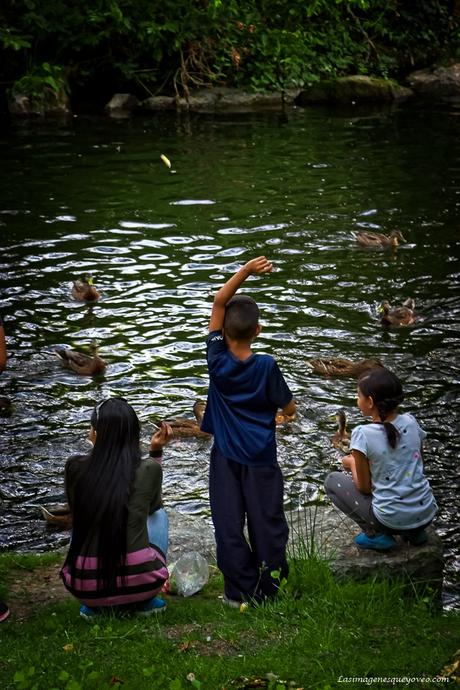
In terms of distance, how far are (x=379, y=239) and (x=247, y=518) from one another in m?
9.53

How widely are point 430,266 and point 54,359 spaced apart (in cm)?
564

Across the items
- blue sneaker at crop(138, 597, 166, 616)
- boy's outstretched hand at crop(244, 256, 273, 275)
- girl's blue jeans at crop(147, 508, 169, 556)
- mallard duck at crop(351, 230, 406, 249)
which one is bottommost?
blue sneaker at crop(138, 597, 166, 616)

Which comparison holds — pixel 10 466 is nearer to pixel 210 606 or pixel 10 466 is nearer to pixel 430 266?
pixel 210 606

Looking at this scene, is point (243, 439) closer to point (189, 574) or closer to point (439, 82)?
point (189, 574)

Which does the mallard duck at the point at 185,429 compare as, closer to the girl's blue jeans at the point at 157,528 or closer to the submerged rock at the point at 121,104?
the girl's blue jeans at the point at 157,528

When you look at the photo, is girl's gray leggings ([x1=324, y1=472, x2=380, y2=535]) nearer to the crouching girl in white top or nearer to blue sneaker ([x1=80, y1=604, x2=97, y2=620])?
the crouching girl in white top

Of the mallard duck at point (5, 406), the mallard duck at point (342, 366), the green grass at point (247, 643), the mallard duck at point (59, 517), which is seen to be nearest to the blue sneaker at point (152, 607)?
the green grass at point (247, 643)

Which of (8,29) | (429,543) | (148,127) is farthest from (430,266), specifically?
(8,29)

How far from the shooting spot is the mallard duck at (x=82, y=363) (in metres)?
11.2

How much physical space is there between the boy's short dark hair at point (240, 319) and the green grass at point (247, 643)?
159cm

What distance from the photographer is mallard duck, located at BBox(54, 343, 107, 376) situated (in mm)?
11250

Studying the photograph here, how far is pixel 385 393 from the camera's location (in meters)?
6.49

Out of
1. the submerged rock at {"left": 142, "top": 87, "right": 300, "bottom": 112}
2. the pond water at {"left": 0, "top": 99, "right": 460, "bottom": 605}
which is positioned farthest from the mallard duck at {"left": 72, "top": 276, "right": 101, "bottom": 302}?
the submerged rock at {"left": 142, "top": 87, "right": 300, "bottom": 112}

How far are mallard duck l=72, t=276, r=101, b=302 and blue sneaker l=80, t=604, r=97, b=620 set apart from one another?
297 inches
